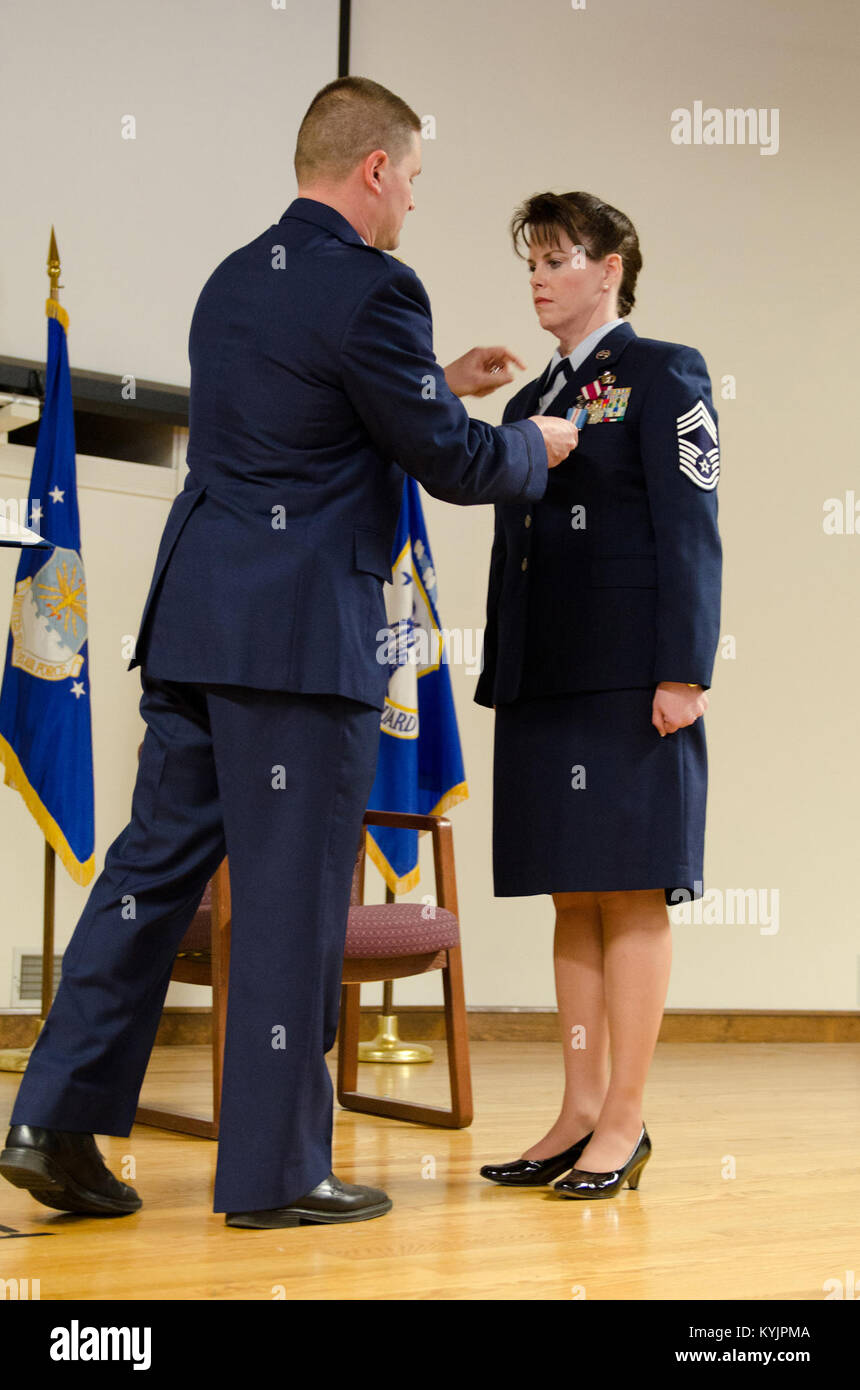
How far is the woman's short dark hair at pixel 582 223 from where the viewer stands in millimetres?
2307

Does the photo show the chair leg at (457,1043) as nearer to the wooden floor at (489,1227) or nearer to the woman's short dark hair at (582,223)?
the wooden floor at (489,1227)

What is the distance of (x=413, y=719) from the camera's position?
12.5 ft

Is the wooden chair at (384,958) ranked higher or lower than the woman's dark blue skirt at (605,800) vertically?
lower

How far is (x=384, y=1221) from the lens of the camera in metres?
2.00

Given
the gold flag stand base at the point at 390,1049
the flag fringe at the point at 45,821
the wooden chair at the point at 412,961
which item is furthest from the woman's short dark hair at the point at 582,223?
the gold flag stand base at the point at 390,1049

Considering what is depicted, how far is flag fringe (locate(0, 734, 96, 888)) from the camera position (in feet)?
11.9

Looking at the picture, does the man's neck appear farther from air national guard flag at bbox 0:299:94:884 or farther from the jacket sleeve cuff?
air national guard flag at bbox 0:299:94:884

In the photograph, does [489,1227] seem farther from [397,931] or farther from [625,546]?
[625,546]

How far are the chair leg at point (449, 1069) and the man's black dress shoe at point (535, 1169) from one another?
1.88 feet

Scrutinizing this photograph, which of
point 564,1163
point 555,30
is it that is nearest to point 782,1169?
point 564,1163

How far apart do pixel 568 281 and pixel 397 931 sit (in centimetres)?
126

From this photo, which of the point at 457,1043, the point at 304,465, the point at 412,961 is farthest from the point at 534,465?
the point at 457,1043

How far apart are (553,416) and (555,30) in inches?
124

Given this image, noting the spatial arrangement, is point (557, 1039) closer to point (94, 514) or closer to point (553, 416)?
point (94, 514)
